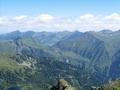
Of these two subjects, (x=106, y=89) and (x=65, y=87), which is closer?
(x=65, y=87)

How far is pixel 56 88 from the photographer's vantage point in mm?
108375

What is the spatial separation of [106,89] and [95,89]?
17.6 ft

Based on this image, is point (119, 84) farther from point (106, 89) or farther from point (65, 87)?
point (65, 87)

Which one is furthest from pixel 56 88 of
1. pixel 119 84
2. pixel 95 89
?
pixel 119 84

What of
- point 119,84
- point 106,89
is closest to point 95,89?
point 106,89

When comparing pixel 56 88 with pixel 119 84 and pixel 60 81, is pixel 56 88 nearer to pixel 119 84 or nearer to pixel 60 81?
pixel 60 81

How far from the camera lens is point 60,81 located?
10775 cm

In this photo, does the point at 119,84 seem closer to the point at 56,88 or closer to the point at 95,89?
the point at 95,89

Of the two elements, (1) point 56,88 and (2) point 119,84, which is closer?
(1) point 56,88

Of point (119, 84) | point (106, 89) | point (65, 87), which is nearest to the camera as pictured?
point (65, 87)

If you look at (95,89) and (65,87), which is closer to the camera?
(65,87)

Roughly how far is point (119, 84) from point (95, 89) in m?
13.9

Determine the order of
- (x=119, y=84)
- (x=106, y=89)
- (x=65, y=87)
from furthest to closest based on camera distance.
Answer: (x=119, y=84) → (x=106, y=89) → (x=65, y=87)

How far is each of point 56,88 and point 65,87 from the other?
166 inches
